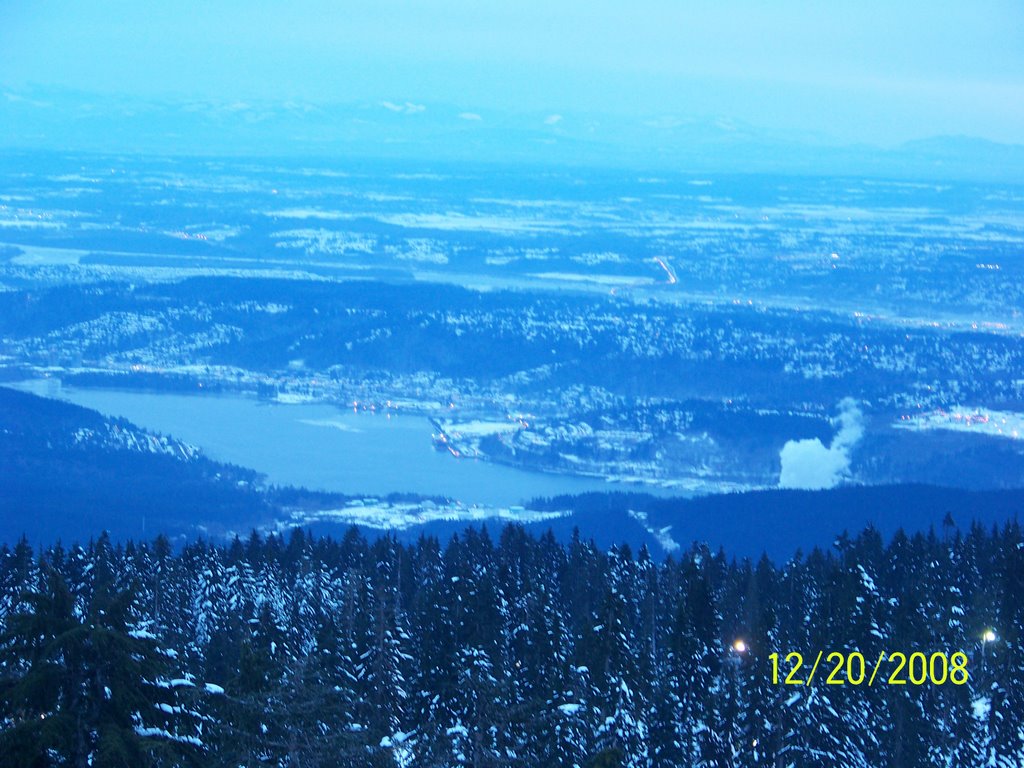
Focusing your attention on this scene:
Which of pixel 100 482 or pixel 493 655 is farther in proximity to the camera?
pixel 100 482

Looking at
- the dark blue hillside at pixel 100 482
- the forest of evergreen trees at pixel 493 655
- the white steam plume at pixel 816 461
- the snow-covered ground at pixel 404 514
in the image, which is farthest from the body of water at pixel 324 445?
the forest of evergreen trees at pixel 493 655

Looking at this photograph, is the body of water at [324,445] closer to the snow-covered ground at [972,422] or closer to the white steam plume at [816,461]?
the white steam plume at [816,461]

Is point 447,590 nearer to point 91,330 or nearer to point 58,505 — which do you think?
point 58,505

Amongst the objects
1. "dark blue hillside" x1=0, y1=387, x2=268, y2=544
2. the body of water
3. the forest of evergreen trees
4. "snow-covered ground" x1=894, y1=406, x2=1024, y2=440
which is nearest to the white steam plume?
"snow-covered ground" x1=894, y1=406, x2=1024, y2=440

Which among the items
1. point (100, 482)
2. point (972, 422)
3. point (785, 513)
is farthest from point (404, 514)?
point (972, 422)

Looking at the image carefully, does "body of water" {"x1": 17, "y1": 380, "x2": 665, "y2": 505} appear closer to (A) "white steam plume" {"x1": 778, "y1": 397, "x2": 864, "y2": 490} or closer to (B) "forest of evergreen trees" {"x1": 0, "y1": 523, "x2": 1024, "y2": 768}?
(A) "white steam plume" {"x1": 778, "y1": 397, "x2": 864, "y2": 490}

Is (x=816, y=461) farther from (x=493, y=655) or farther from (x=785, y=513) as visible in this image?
(x=493, y=655)
